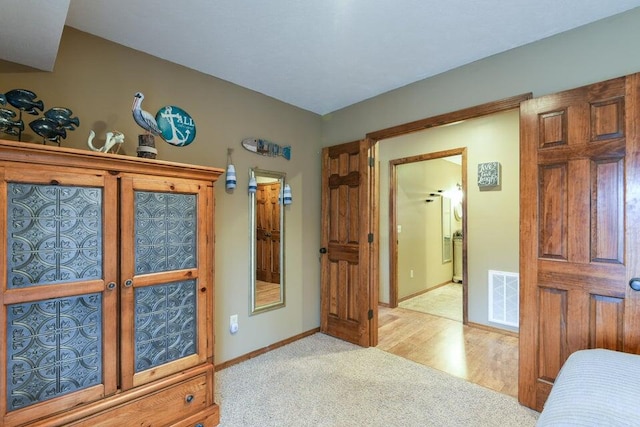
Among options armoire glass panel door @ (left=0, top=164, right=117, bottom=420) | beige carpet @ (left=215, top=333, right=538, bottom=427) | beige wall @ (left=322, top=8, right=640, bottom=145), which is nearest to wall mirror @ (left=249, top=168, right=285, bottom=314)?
beige carpet @ (left=215, top=333, right=538, bottom=427)

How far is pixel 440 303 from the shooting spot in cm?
450

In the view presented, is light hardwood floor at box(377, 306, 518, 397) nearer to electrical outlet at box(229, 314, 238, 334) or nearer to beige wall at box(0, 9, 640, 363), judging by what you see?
beige wall at box(0, 9, 640, 363)

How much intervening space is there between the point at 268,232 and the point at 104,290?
156 centimetres

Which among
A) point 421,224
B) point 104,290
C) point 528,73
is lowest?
point 104,290

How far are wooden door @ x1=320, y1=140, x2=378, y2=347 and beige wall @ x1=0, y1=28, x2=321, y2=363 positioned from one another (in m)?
0.15

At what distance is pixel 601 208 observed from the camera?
175 centimetres

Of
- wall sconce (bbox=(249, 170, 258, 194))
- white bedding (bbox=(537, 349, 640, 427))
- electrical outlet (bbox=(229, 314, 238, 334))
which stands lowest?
electrical outlet (bbox=(229, 314, 238, 334))

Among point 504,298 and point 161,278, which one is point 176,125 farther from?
point 504,298

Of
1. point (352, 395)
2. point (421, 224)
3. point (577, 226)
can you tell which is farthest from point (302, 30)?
point (421, 224)

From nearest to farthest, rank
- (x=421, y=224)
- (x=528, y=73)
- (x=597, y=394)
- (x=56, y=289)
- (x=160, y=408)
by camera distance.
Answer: (x=597, y=394) < (x=56, y=289) < (x=160, y=408) < (x=528, y=73) < (x=421, y=224)

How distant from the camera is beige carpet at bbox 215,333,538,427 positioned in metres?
1.89

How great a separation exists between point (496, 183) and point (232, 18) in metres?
3.22

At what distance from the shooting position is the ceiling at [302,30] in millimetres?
1644

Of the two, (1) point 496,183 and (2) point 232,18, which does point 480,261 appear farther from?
(2) point 232,18
